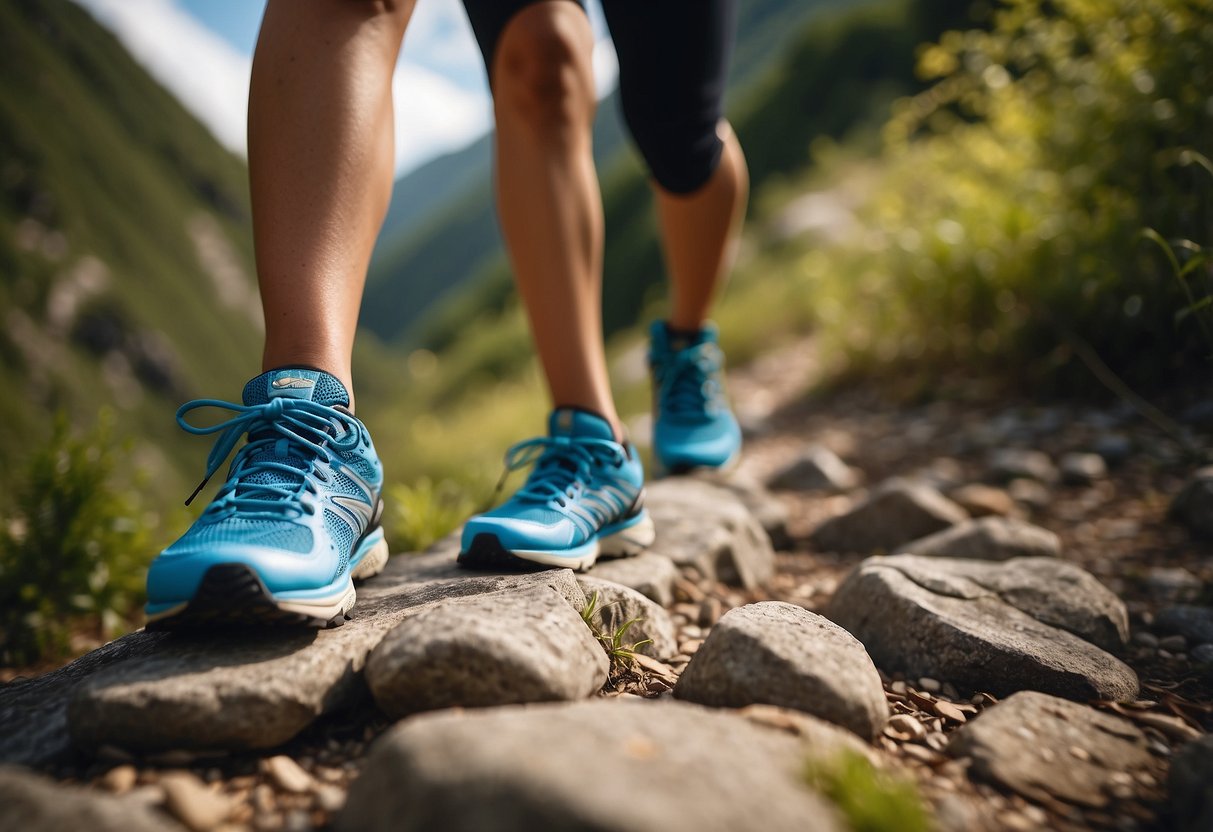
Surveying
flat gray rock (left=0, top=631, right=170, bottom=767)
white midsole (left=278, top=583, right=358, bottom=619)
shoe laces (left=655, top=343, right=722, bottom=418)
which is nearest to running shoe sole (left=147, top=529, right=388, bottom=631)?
white midsole (left=278, top=583, right=358, bottom=619)

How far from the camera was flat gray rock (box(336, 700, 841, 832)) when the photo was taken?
66 cm

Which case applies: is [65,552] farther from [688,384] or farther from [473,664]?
[688,384]

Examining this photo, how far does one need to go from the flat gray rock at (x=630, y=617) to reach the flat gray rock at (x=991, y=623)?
391 millimetres

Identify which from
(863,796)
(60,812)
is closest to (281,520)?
(60,812)

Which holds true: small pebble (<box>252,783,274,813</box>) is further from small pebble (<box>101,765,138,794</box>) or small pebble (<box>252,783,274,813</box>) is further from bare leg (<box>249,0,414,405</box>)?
bare leg (<box>249,0,414,405</box>)

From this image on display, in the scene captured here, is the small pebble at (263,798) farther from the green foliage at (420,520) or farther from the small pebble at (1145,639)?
the small pebble at (1145,639)

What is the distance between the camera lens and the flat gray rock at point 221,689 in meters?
0.92

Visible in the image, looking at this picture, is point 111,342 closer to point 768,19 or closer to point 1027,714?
point 768,19

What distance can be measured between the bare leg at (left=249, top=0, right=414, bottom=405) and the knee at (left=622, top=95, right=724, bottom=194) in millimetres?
903

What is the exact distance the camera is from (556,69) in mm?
1607

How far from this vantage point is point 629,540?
5.48 ft

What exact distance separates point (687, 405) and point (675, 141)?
0.84 meters

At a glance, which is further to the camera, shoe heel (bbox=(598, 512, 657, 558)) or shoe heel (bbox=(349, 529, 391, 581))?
shoe heel (bbox=(598, 512, 657, 558))

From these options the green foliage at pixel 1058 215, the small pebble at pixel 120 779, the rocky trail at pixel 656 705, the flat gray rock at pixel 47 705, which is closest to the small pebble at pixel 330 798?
the rocky trail at pixel 656 705
